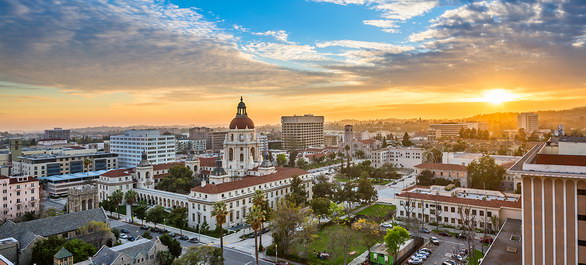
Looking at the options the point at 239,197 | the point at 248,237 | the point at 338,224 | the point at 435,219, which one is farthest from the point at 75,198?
the point at 435,219

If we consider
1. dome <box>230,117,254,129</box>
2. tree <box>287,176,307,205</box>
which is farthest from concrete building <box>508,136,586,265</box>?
dome <box>230,117,254,129</box>

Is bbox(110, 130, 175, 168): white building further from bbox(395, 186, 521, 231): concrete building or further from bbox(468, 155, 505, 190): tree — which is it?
bbox(468, 155, 505, 190): tree

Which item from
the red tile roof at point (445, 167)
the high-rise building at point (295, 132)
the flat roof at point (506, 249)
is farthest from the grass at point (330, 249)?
the high-rise building at point (295, 132)

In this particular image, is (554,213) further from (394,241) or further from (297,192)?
(297,192)

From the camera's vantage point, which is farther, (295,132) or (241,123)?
(295,132)

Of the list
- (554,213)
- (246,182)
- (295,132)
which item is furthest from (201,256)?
(295,132)

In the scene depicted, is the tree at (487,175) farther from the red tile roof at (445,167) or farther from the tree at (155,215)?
the tree at (155,215)

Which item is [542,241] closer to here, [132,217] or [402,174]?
[132,217]
